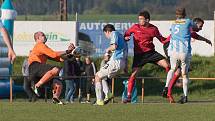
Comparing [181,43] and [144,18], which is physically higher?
[144,18]

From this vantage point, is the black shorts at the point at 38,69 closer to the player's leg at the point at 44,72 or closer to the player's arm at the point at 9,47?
the player's leg at the point at 44,72

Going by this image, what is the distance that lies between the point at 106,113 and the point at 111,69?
11.8 ft

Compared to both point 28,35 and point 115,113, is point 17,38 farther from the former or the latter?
point 115,113

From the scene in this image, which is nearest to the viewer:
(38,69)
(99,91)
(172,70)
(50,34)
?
(99,91)

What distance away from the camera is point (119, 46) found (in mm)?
18125

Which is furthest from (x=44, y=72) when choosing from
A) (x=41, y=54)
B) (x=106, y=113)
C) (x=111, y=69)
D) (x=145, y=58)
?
(x=106, y=113)

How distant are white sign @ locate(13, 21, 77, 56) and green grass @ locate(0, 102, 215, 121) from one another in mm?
26548

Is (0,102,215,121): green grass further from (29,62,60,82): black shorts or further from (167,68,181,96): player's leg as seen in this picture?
(29,62,60,82): black shorts

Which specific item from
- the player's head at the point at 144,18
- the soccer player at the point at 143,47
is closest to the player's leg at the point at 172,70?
the soccer player at the point at 143,47

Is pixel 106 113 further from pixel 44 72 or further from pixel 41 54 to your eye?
pixel 41 54

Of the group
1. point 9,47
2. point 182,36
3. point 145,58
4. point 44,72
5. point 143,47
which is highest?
point 182,36

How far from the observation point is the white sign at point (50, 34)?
42.3 meters

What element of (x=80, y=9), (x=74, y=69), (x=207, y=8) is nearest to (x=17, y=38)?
(x=74, y=69)

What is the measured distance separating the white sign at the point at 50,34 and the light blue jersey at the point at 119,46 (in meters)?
24.1
